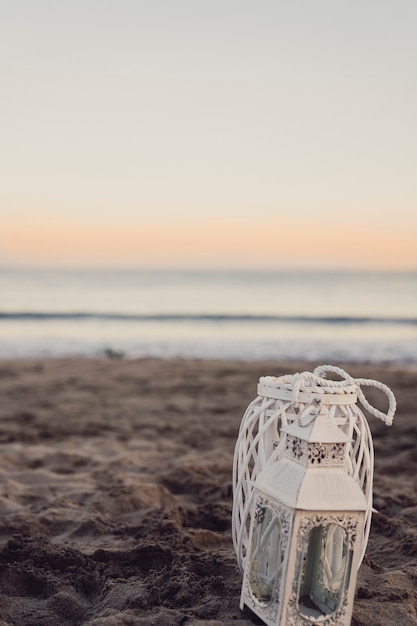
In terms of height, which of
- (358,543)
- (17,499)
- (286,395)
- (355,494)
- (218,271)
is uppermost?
(218,271)

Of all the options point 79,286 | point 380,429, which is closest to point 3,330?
point 380,429

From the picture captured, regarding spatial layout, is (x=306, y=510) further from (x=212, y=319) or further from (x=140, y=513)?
(x=212, y=319)

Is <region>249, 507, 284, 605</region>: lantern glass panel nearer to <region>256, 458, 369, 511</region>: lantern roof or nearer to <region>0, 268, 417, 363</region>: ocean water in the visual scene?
<region>256, 458, 369, 511</region>: lantern roof

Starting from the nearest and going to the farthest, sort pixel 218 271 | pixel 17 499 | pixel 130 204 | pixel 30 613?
pixel 30 613 → pixel 17 499 → pixel 130 204 → pixel 218 271

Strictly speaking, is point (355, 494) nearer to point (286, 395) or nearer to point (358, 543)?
point (358, 543)

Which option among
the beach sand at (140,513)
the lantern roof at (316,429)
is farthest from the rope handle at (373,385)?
the beach sand at (140,513)

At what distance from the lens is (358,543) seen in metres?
2.05

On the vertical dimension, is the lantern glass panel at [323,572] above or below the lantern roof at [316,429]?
below

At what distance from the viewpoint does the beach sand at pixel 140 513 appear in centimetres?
249

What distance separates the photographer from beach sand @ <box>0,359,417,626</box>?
Answer: 98.0 inches

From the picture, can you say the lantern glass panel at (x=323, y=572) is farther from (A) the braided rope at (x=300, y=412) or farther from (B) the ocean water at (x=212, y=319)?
(B) the ocean water at (x=212, y=319)

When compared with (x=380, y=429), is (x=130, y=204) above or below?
above

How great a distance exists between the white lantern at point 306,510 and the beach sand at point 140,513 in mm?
198

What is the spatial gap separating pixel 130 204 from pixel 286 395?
24827 mm
